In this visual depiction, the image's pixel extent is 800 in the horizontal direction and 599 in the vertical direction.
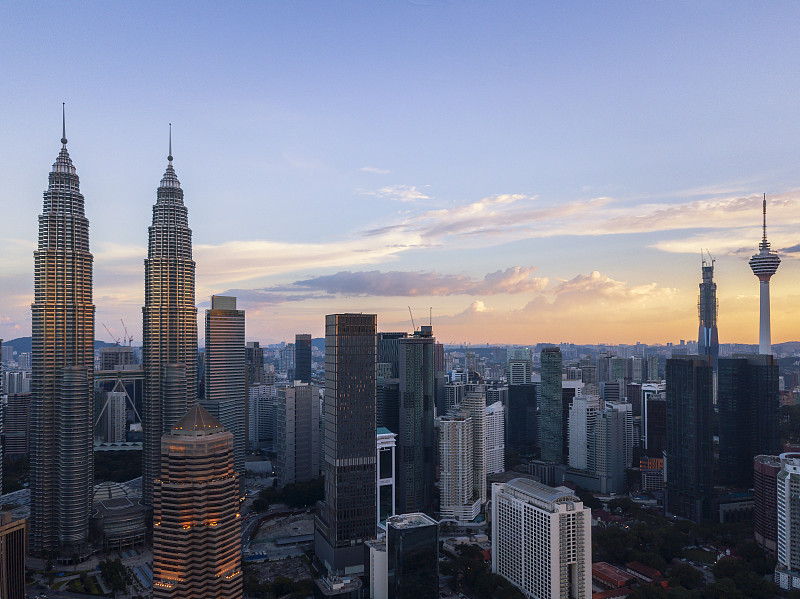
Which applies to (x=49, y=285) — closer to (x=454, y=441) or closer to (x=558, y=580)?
(x=454, y=441)

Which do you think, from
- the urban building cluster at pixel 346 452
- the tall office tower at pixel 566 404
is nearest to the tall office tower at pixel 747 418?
the urban building cluster at pixel 346 452

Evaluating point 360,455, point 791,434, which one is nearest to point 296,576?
point 360,455

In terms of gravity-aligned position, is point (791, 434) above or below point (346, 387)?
below

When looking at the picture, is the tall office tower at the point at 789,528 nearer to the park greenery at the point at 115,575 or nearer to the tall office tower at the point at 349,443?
the tall office tower at the point at 349,443

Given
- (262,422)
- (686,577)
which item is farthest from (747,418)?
(262,422)

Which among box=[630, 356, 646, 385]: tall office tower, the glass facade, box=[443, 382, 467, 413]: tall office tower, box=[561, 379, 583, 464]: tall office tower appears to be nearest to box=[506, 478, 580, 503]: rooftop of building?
the glass facade

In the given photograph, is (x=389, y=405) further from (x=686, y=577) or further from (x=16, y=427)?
(x=16, y=427)

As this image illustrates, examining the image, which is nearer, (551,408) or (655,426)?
(551,408)
